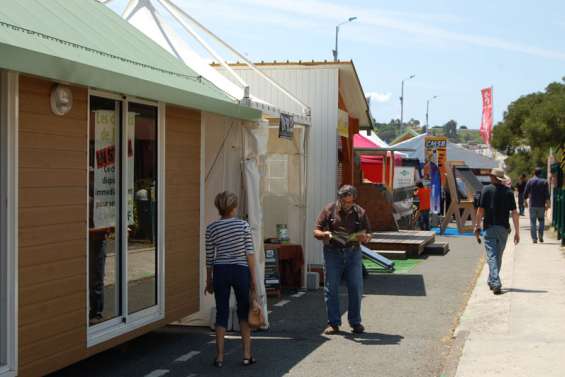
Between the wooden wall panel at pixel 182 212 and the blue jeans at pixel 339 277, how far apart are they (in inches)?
59.1

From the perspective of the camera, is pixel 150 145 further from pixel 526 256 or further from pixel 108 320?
pixel 526 256

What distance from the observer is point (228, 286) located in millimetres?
7777

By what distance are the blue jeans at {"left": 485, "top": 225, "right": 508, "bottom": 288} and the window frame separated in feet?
25.8

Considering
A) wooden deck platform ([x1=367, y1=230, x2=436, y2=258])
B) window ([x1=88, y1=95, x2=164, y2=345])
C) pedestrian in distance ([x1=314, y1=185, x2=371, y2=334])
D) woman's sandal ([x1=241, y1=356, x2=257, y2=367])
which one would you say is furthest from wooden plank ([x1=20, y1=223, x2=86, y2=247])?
wooden deck platform ([x1=367, y1=230, x2=436, y2=258])

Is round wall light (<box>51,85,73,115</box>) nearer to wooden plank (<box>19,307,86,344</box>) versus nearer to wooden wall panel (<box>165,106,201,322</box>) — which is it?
wooden plank (<box>19,307,86,344</box>)

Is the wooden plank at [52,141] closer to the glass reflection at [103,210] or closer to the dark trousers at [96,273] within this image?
the glass reflection at [103,210]

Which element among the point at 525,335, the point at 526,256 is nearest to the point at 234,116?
the point at 525,335

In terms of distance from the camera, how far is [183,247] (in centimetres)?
900

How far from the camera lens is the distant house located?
5.98 metres

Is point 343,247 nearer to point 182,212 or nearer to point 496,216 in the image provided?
point 182,212

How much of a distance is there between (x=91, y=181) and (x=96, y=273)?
81cm

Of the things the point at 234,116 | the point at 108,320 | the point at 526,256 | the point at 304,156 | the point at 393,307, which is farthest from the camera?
the point at 526,256

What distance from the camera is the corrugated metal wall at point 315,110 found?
44.3 ft

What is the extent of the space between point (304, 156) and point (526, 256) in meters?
7.25
